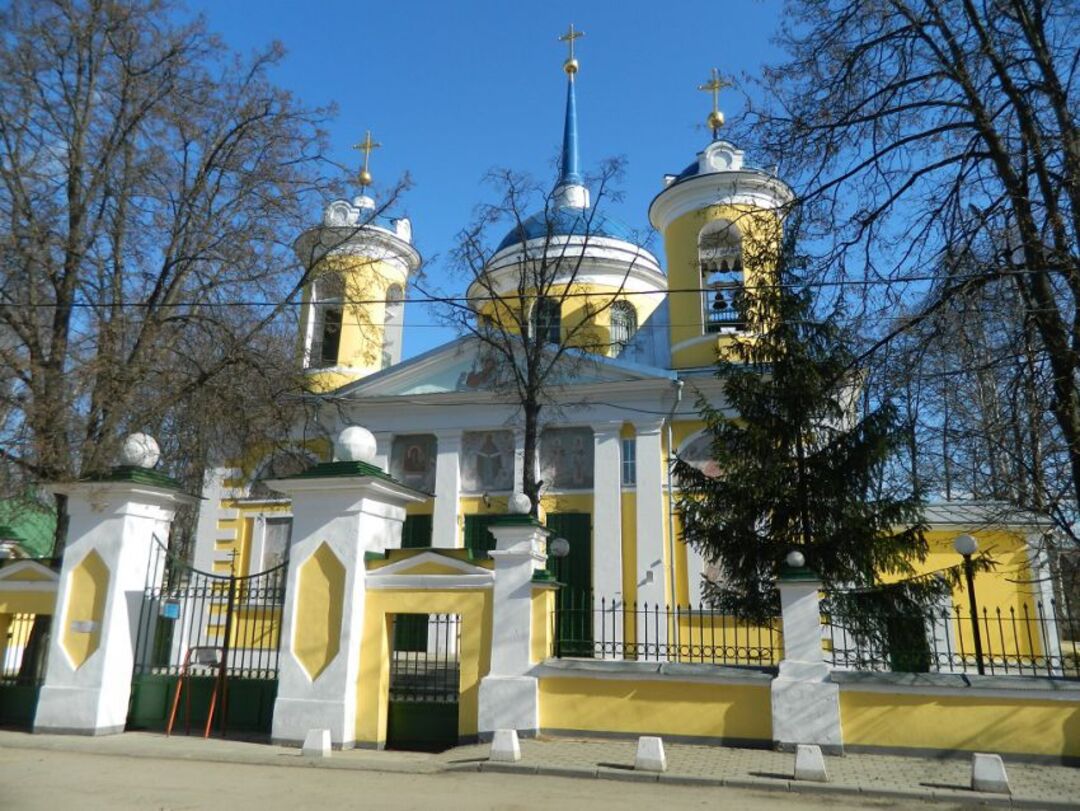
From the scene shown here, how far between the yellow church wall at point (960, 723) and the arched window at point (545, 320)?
9.35 m

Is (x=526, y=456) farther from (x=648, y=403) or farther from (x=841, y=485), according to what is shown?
(x=841, y=485)

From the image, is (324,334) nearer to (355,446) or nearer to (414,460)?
(414,460)

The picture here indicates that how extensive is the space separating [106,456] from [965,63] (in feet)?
39.5

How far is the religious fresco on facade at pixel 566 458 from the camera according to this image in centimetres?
1881

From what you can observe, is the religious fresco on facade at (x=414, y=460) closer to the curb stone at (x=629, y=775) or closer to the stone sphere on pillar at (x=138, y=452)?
the stone sphere on pillar at (x=138, y=452)

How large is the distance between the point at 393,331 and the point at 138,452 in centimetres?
1485

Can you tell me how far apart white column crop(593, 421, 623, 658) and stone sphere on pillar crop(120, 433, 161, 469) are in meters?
9.58

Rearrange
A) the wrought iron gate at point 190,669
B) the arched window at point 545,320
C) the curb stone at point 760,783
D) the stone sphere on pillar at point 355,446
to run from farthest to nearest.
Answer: the arched window at point 545,320
the stone sphere on pillar at point 355,446
the wrought iron gate at point 190,669
the curb stone at point 760,783

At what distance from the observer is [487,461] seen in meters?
19.4

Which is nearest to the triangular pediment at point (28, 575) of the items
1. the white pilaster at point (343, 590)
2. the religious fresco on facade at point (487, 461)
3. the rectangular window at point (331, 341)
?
the white pilaster at point (343, 590)

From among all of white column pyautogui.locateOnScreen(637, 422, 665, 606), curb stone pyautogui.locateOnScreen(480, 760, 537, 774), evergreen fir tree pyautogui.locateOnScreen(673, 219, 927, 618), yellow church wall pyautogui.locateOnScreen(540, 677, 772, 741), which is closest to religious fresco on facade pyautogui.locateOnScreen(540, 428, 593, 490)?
white column pyautogui.locateOnScreen(637, 422, 665, 606)

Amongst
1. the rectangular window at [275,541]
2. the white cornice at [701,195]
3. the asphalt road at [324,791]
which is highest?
the white cornice at [701,195]

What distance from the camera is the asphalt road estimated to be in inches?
269

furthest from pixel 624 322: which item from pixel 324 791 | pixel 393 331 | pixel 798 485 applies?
pixel 324 791
